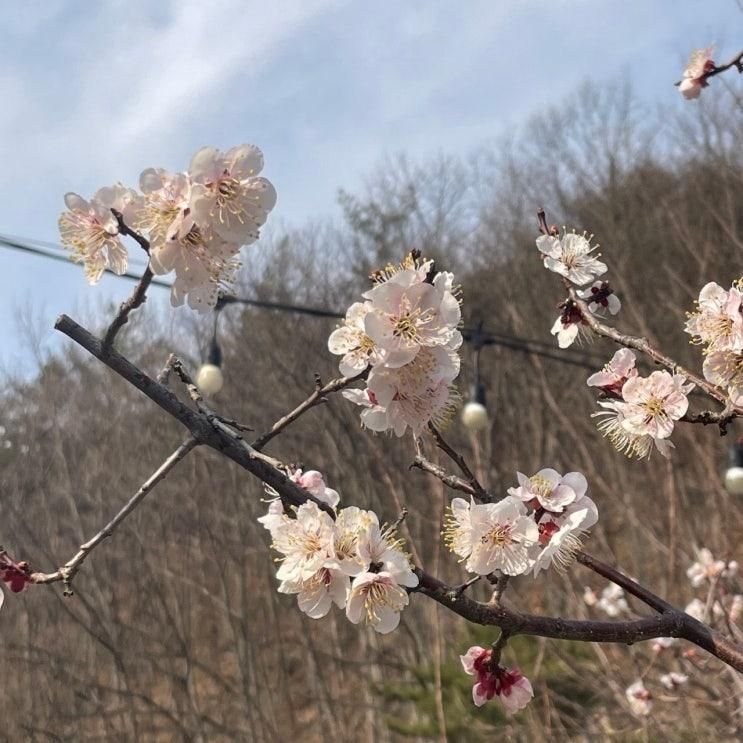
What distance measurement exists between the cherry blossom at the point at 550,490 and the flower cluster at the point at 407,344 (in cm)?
15

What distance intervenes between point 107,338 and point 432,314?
0.39 metres

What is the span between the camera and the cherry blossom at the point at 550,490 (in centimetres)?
104

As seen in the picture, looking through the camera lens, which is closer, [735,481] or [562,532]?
[562,532]

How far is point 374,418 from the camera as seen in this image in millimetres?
1080

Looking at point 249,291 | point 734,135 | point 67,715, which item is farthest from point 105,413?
point 734,135

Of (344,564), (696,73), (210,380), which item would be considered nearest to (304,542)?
(344,564)

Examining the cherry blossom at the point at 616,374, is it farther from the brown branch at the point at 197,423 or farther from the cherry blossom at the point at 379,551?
the brown branch at the point at 197,423

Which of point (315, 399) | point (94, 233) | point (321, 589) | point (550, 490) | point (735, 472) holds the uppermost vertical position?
point (735, 472)

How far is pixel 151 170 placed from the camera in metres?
0.90

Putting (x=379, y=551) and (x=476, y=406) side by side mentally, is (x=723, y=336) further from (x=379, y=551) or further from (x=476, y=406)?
(x=476, y=406)

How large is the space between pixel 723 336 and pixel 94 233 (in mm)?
902

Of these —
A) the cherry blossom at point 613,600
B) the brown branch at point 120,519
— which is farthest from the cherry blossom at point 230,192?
the cherry blossom at point 613,600

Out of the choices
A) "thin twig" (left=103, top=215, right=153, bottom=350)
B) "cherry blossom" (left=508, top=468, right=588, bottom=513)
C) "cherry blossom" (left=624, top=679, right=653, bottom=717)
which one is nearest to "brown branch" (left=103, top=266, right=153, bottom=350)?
"thin twig" (left=103, top=215, right=153, bottom=350)

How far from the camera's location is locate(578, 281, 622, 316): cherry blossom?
1413 mm
